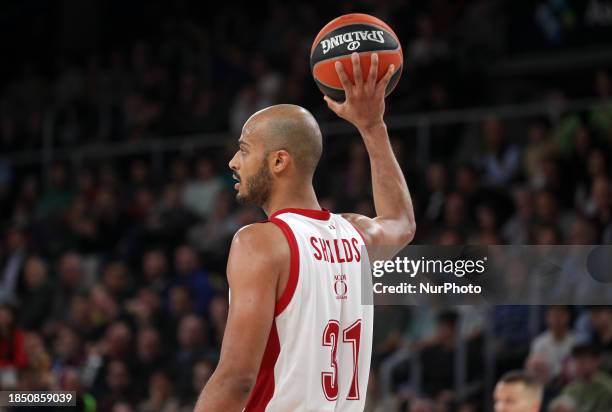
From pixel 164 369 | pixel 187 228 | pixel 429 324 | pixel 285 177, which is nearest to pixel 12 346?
pixel 164 369

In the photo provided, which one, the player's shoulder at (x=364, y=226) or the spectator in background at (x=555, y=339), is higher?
the player's shoulder at (x=364, y=226)

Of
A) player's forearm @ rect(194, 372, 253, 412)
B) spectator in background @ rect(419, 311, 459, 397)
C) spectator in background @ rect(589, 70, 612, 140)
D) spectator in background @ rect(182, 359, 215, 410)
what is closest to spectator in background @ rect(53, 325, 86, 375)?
spectator in background @ rect(182, 359, 215, 410)

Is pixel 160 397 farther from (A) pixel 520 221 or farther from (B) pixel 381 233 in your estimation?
(B) pixel 381 233

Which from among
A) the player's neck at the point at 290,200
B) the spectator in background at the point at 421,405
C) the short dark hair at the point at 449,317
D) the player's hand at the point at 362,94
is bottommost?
the spectator in background at the point at 421,405

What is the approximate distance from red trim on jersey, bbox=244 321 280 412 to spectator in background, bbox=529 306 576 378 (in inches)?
183

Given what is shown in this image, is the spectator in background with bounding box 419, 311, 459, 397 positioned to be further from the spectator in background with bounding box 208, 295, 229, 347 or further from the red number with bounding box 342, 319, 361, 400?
the red number with bounding box 342, 319, 361, 400

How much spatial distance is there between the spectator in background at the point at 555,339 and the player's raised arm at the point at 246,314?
15.5ft

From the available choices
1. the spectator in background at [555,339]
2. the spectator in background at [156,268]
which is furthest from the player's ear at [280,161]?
the spectator in background at [156,268]

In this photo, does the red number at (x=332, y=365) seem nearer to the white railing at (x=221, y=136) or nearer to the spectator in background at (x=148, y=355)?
the spectator in background at (x=148, y=355)

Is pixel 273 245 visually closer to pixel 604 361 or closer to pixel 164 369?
pixel 604 361

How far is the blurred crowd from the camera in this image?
325 inches

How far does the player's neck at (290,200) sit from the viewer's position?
143 inches

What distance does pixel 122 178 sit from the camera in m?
13.0

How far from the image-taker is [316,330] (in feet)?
11.3
